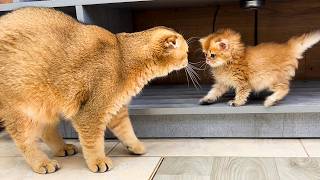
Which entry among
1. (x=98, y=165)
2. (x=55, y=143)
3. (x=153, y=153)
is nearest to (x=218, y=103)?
(x=153, y=153)

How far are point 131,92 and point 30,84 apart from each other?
0.32 meters

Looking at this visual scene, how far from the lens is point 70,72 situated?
3.73 ft

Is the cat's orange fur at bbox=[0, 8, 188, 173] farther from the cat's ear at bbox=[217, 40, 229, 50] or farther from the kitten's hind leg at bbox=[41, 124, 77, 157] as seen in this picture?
the cat's ear at bbox=[217, 40, 229, 50]

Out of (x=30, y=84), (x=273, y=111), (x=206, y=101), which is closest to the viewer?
(x=30, y=84)

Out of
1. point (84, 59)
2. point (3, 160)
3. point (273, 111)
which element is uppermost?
point (84, 59)

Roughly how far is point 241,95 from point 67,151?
0.68m

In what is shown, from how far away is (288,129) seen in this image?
137 centimetres

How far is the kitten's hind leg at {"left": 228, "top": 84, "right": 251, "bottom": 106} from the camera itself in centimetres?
136

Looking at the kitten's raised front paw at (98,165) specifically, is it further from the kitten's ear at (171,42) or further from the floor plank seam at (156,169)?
the kitten's ear at (171,42)

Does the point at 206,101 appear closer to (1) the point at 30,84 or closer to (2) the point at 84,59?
(2) the point at 84,59

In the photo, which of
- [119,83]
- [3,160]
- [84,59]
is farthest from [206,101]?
[3,160]

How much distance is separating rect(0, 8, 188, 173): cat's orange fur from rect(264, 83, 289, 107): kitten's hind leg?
0.35 meters

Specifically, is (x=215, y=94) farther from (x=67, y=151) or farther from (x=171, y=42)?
(x=67, y=151)

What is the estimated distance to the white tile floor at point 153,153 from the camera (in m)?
1.17
